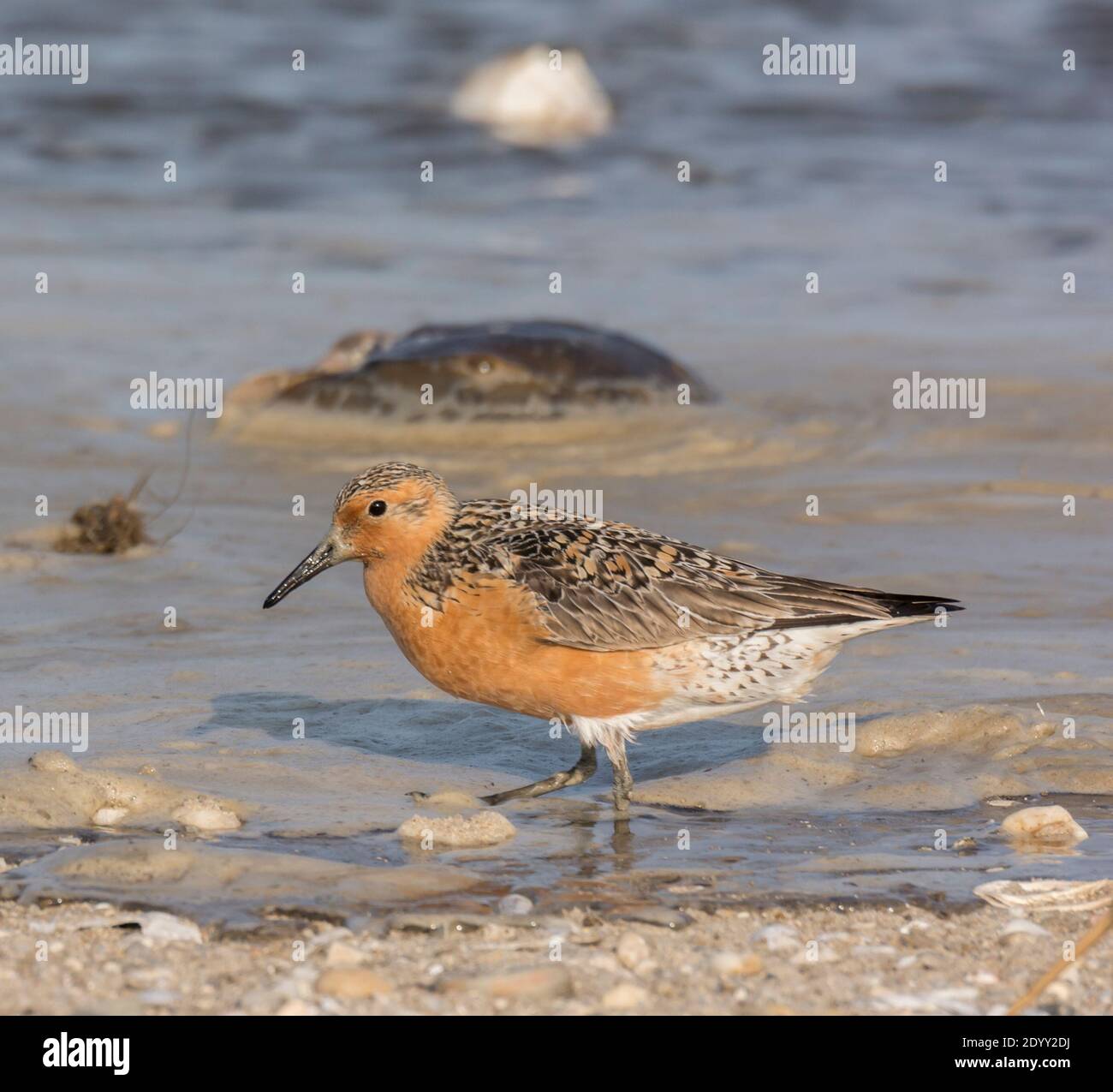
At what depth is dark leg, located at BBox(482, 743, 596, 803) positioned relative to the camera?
7.15m

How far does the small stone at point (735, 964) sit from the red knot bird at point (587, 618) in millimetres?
1800

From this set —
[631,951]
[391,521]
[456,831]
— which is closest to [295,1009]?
[631,951]

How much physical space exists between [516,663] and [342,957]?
6.99 feet

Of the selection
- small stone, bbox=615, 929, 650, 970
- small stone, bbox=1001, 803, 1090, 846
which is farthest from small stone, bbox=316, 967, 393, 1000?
small stone, bbox=1001, 803, 1090, 846

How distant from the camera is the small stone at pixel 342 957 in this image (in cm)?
505

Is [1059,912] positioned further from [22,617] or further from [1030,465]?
[1030,465]

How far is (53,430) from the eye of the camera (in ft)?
42.0

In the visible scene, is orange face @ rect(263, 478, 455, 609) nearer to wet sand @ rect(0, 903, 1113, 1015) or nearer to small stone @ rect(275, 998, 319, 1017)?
wet sand @ rect(0, 903, 1113, 1015)

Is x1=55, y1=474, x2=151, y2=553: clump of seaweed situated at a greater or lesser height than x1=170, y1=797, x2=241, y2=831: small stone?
greater

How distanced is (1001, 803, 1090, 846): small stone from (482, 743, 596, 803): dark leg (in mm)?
1704

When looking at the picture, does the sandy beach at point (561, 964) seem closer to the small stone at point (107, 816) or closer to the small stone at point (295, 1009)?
the small stone at point (295, 1009)

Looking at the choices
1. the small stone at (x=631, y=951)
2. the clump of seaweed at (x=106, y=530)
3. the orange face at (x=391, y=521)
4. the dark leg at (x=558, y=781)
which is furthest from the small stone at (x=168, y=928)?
the clump of seaweed at (x=106, y=530)

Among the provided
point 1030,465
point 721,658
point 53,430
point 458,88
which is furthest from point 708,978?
point 458,88

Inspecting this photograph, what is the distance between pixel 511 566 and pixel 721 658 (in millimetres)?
883
